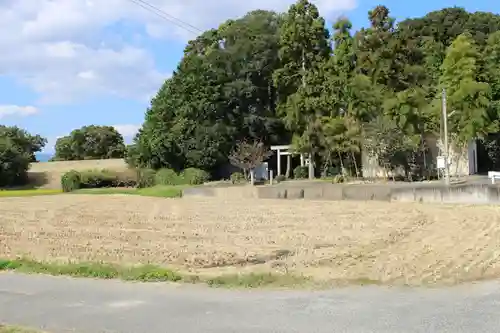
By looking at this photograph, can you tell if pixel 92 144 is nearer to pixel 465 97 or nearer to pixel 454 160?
pixel 454 160

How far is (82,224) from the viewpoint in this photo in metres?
19.4

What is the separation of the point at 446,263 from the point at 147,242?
7280mm

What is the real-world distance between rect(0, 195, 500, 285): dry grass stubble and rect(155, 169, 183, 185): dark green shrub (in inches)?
673

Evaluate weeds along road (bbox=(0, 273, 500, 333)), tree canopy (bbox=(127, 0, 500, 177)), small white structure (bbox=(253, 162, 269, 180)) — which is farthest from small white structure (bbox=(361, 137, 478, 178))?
weeds along road (bbox=(0, 273, 500, 333))

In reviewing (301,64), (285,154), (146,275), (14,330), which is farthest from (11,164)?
(14,330)

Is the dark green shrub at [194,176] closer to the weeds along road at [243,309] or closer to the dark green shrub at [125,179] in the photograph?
the dark green shrub at [125,179]

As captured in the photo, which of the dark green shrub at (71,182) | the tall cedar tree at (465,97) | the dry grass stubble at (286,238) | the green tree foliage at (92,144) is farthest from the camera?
the green tree foliage at (92,144)

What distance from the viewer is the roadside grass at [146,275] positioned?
340 inches

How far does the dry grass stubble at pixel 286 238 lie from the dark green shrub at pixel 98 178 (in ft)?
72.8

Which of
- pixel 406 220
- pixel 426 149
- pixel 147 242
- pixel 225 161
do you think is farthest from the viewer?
pixel 225 161

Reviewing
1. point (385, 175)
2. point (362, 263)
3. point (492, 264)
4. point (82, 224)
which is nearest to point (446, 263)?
point (492, 264)

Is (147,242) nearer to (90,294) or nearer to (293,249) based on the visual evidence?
(293,249)

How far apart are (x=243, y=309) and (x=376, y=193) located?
769 inches

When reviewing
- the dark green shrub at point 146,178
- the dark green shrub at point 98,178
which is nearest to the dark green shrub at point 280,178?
the dark green shrub at point 146,178
